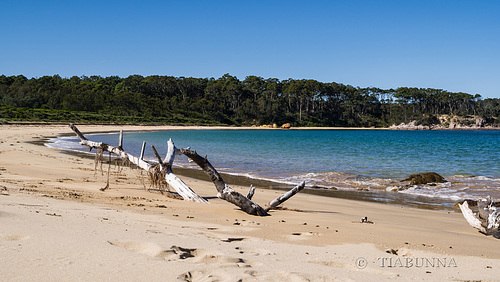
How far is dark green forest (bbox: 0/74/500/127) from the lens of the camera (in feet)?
306

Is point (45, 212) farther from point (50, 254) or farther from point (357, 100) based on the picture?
point (357, 100)

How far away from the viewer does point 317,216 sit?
7113mm

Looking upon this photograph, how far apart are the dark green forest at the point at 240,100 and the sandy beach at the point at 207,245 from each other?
79.3m

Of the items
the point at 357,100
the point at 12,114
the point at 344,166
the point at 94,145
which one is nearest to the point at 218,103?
the point at 357,100

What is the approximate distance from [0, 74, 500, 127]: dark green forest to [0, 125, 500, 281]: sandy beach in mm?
79256

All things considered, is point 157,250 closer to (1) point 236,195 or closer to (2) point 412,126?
(1) point 236,195

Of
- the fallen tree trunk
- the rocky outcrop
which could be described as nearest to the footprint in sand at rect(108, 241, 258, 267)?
the fallen tree trunk

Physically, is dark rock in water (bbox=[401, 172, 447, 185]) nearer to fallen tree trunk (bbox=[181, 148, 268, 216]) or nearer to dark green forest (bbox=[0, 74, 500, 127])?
fallen tree trunk (bbox=[181, 148, 268, 216])

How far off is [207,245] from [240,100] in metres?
128

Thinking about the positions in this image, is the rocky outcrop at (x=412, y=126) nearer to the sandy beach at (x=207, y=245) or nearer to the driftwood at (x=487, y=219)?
Answer: the driftwood at (x=487, y=219)

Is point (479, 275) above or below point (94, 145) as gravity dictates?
below

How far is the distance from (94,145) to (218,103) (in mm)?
115264

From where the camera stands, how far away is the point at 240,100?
131375 mm

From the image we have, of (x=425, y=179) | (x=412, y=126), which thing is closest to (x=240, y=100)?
(x=412, y=126)
